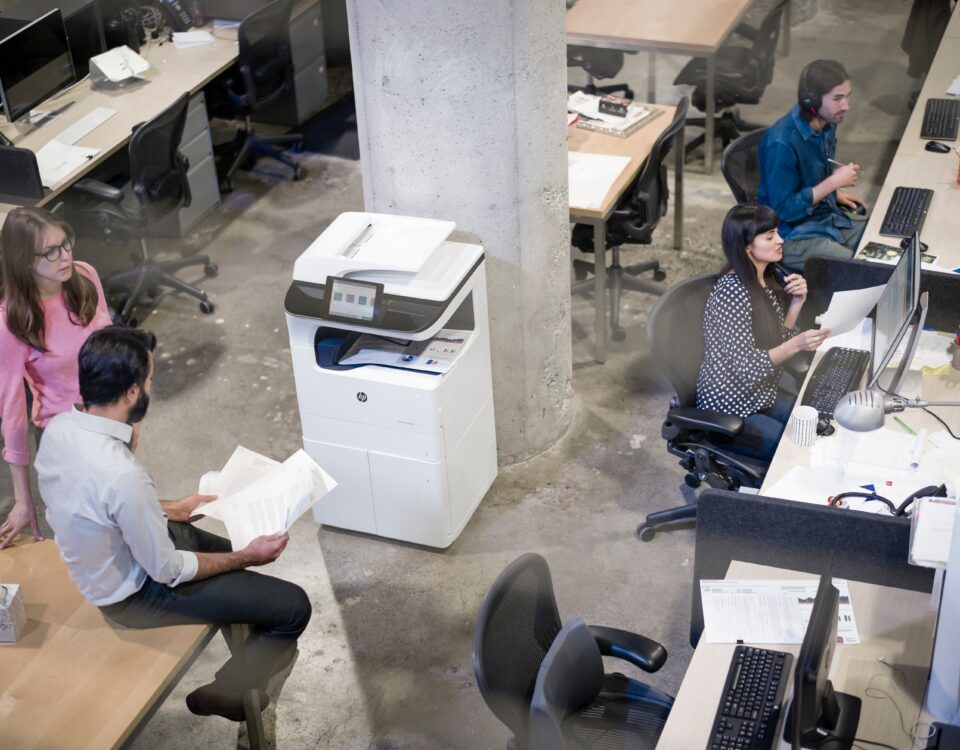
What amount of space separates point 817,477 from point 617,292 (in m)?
2.14

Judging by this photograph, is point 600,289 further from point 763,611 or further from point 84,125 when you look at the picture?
point 84,125

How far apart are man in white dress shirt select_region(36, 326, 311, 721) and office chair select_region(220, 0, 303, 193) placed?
3.61 meters

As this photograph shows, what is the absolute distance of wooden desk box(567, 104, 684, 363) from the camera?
510cm

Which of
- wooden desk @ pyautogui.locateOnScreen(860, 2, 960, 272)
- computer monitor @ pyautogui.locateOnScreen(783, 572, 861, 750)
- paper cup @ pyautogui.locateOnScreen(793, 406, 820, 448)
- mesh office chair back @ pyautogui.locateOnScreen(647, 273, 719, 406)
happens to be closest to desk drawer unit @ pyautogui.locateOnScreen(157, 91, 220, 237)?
mesh office chair back @ pyautogui.locateOnScreen(647, 273, 719, 406)

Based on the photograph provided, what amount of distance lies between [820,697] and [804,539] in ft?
1.95

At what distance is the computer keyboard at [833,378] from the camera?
13.1 ft

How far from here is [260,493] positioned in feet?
11.8

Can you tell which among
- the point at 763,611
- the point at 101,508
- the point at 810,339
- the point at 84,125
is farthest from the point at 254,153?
the point at 763,611

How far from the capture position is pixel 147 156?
5559 mm

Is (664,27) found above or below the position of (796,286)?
above

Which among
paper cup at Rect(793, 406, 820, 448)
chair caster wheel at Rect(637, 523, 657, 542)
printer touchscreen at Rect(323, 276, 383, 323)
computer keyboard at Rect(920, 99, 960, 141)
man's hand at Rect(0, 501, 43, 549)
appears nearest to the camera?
man's hand at Rect(0, 501, 43, 549)

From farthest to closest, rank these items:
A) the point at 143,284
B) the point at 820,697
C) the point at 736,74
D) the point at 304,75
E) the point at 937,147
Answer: the point at 304,75 → the point at 736,74 → the point at 143,284 → the point at 937,147 → the point at 820,697

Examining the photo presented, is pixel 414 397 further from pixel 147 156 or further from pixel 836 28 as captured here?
pixel 836 28

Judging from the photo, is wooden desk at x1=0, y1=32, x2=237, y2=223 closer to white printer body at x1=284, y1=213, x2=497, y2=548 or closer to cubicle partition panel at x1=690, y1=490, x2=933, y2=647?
white printer body at x1=284, y1=213, x2=497, y2=548
